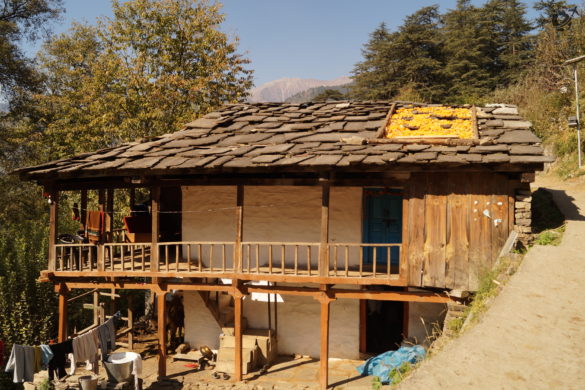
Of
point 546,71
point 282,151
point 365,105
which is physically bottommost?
point 282,151

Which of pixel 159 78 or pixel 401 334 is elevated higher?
pixel 159 78

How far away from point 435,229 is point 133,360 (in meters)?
7.33

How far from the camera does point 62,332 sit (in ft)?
38.9

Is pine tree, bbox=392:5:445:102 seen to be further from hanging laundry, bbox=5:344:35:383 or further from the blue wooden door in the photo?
hanging laundry, bbox=5:344:35:383

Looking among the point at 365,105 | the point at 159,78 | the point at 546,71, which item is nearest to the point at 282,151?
the point at 365,105

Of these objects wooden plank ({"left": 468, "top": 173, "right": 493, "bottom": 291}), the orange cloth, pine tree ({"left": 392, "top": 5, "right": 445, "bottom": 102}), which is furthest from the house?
pine tree ({"left": 392, "top": 5, "right": 445, "bottom": 102})

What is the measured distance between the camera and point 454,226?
9.16m

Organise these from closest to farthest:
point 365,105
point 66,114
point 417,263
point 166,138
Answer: point 417,263 → point 166,138 → point 365,105 → point 66,114

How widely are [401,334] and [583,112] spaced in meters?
14.3

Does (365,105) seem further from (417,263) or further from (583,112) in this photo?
(583,112)

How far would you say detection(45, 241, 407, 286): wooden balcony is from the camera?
9.88 m

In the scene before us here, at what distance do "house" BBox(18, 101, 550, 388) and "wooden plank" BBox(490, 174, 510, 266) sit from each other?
0.03 m

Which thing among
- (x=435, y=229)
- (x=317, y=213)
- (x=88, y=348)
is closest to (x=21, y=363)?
(x=88, y=348)

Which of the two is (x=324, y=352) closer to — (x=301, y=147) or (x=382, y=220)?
(x=382, y=220)
